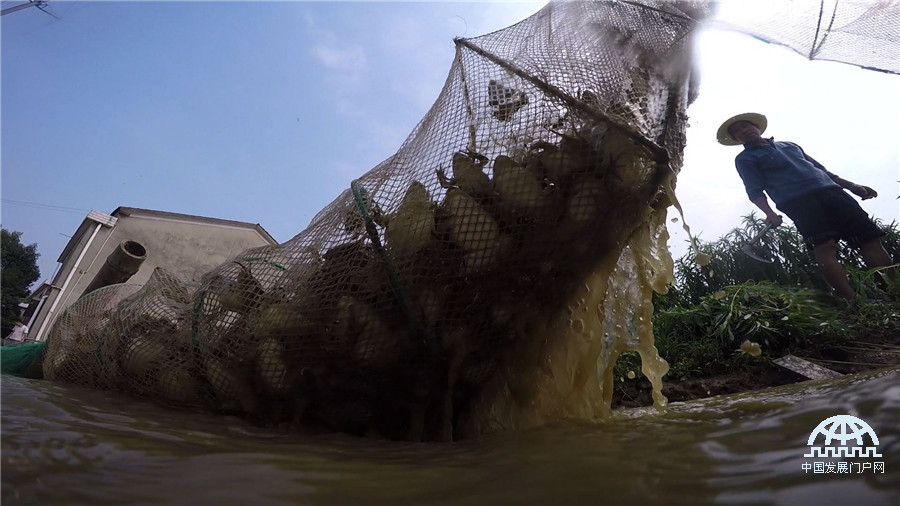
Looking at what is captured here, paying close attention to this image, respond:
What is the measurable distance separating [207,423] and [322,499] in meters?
1.14

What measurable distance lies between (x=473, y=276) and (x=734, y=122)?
362 cm

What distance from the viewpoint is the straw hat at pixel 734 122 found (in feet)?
13.7

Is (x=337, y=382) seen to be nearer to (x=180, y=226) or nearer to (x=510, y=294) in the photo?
(x=510, y=294)

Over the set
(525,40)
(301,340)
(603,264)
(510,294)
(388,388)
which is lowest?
(388,388)

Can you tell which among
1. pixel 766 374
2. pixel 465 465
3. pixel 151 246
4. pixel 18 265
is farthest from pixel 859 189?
pixel 18 265

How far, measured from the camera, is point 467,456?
126 centimetres

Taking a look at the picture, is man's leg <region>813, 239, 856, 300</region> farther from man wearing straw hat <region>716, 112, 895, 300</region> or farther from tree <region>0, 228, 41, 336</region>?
tree <region>0, 228, 41, 336</region>

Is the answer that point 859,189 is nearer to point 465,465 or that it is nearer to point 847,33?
point 847,33

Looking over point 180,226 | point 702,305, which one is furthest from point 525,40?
point 180,226

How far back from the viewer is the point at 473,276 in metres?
1.72

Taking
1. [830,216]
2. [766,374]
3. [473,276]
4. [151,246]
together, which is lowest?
[766,374]
